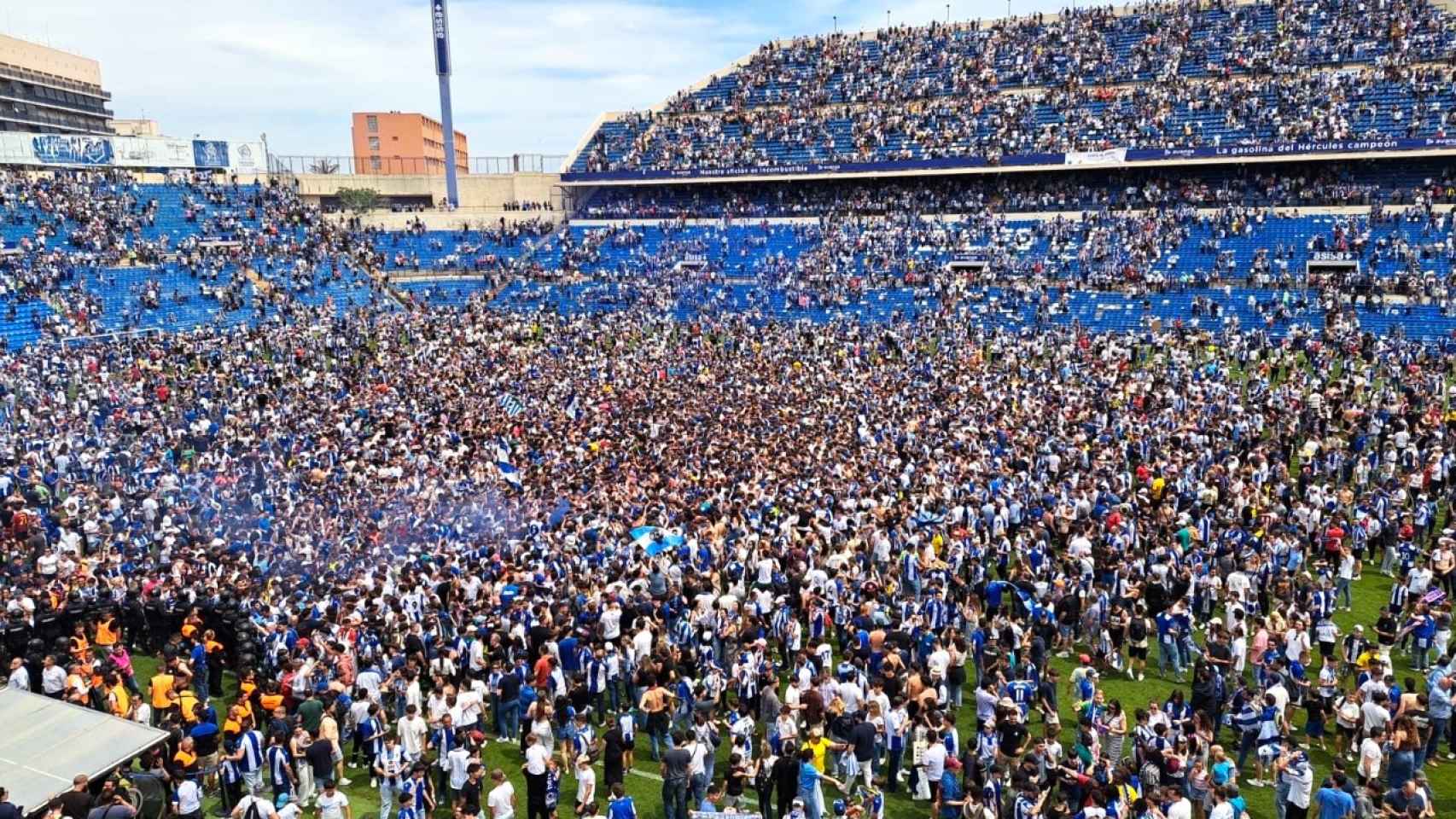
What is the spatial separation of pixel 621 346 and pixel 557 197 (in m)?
24.4

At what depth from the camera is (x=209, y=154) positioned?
51312 millimetres

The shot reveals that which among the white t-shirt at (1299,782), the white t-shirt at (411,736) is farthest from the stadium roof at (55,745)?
the white t-shirt at (1299,782)

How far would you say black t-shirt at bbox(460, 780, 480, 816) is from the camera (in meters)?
9.16

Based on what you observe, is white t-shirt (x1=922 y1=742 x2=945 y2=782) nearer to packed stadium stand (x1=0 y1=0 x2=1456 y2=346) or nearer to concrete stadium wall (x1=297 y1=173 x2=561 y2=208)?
packed stadium stand (x1=0 y1=0 x2=1456 y2=346)

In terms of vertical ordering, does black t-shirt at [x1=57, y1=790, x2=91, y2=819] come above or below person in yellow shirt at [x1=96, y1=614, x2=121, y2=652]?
above

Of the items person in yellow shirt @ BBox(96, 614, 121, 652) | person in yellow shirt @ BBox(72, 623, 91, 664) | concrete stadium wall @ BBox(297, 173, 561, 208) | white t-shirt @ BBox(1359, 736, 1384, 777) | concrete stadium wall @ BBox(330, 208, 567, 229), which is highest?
concrete stadium wall @ BBox(297, 173, 561, 208)

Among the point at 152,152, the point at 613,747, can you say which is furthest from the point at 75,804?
the point at 152,152

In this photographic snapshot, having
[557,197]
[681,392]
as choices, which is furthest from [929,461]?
[557,197]

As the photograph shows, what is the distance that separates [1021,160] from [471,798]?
140 feet

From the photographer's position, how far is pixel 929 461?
20.3 m

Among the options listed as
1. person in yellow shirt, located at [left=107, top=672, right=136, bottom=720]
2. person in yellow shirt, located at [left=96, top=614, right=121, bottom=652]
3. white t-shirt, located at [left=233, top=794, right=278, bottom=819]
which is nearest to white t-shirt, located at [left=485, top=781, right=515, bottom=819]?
white t-shirt, located at [left=233, top=794, right=278, bottom=819]

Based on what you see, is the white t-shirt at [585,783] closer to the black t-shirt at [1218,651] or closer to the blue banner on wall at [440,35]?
the black t-shirt at [1218,651]

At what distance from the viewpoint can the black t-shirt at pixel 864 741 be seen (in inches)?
405

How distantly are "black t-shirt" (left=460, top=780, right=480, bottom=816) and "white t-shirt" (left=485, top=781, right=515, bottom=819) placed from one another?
175 mm
